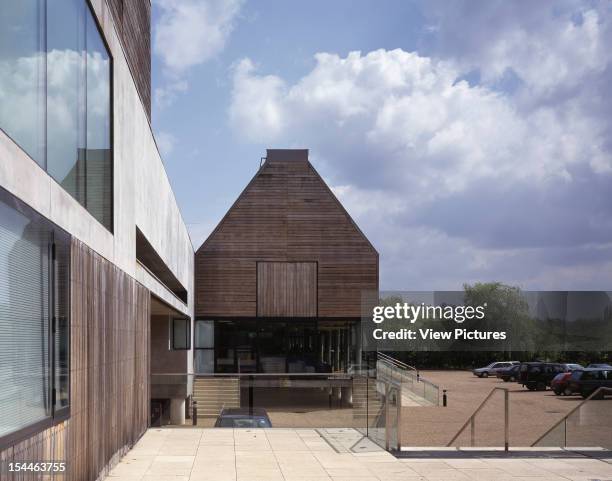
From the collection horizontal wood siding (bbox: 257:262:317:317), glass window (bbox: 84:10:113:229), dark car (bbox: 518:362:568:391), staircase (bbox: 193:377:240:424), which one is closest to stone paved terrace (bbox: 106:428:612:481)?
staircase (bbox: 193:377:240:424)

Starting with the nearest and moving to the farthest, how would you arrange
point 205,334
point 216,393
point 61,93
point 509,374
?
point 61,93
point 216,393
point 205,334
point 509,374

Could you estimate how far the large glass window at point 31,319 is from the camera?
5.19 meters

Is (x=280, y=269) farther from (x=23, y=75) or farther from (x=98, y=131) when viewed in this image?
(x=23, y=75)

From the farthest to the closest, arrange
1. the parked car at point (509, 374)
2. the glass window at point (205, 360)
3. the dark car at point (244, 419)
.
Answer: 1. the parked car at point (509, 374)
2. the glass window at point (205, 360)
3. the dark car at point (244, 419)

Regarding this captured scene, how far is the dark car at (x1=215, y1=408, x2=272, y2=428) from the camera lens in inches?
581

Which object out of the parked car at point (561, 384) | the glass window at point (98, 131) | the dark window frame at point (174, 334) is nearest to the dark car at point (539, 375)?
the parked car at point (561, 384)

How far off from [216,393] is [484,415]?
560 cm

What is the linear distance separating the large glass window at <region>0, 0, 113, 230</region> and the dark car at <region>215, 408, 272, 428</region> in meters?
6.18

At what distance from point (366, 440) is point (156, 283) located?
6160mm

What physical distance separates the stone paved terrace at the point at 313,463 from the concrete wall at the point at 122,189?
277cm

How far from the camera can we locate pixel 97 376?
8.64 meters

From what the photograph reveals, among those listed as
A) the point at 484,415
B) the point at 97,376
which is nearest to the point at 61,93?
the point at 97,376

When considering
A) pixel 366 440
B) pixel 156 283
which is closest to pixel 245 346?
pixel 156 283
